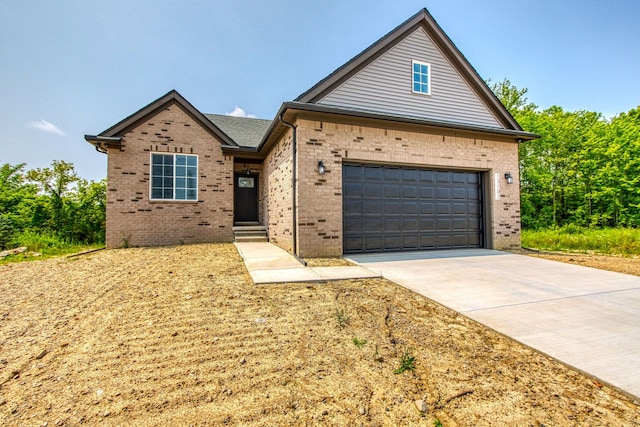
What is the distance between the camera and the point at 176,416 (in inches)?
66.9

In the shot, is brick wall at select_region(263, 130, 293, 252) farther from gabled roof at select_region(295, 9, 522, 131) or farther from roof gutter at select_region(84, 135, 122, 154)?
roof gutter at select_region(84, 135, 122, 154)

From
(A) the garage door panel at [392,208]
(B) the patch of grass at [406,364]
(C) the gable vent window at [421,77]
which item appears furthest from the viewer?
(C) the gable vent window at [421,77]

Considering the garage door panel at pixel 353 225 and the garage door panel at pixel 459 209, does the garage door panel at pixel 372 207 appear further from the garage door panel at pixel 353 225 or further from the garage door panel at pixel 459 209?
the garage door panel at pixel 459 209

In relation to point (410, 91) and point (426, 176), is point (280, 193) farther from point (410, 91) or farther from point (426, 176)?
point (410, 91)

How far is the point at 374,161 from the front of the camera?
25.7 ft

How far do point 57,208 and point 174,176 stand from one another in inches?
204

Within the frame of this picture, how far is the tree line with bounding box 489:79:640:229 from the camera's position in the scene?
16281mm

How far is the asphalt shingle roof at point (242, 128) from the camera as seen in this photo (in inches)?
474

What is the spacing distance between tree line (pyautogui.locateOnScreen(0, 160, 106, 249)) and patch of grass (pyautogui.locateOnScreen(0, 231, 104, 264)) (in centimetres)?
10

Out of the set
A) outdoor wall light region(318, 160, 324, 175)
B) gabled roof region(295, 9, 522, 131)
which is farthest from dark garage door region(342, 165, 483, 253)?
gabled roof region(295, 9, 522, 131)

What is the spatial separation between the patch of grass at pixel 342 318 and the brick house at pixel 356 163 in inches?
146

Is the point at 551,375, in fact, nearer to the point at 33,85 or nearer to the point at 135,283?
the point at 135,283

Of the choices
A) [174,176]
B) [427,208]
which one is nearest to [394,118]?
[427,208]

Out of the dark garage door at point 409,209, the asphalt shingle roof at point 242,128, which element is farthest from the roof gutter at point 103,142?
the dark garage door at point 409,209
